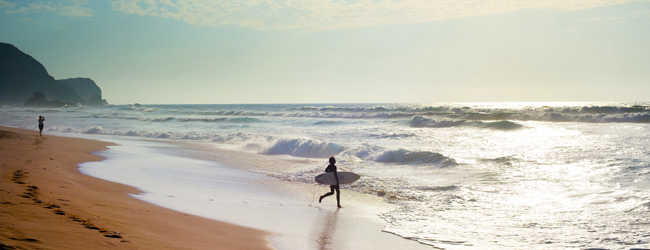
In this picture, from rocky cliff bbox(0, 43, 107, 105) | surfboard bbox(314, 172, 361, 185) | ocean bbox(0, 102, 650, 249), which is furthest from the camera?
rocky cliff bbox(0, 43, 107, 105)

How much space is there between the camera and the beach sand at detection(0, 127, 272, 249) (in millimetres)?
3801

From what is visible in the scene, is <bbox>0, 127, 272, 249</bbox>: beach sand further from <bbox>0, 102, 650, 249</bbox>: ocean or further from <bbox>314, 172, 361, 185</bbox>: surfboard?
<bbox>314, 172, 361, 185</bbox>: surfboard

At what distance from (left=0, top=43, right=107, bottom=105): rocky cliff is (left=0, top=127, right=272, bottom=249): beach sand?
165 m

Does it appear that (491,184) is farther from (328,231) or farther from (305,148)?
(305,148)

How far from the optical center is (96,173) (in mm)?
10336

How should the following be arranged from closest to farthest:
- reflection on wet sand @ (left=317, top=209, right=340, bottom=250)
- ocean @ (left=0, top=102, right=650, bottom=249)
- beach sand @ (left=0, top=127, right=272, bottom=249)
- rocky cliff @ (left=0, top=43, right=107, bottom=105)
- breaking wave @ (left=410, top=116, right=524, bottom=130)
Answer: beach sand @ (left=0, top=127, right=272, bottom=249) → reflection on wet sand @ (left=317, top=209, right=340, bottom=250) → ocean @ (left=0, top=102, right=650, bottom=249) → breaking wave @ (left=410, top=116, right=524, bottom=130) → rocky cliff @ (left=0, top=43, right=107, bottom=105)

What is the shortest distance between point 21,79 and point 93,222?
173177 millimetres

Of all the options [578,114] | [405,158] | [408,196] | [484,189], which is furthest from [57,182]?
[578,114]

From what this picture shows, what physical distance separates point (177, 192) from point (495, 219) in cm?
688

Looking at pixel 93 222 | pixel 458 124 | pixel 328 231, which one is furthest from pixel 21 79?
pixel 328 231

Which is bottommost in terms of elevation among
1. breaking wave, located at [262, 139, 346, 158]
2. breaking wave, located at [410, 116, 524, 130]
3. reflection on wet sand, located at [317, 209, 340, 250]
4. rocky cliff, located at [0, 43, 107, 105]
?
reflection on wet sand, located at [317, 209, 340, 250]

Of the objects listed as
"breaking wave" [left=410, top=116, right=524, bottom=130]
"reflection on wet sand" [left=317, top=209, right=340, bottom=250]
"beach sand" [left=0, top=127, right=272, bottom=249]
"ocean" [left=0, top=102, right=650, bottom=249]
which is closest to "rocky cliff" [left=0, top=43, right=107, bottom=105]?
"breaking wave" [left=410, top=116, right=524, bottom=130]

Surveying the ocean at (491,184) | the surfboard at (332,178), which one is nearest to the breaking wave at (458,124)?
the ocean at (491,184)

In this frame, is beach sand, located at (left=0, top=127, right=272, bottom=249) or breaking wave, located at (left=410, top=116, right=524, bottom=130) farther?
breaking wave, located at (left=410, top=116, right=524, bottom=130)
